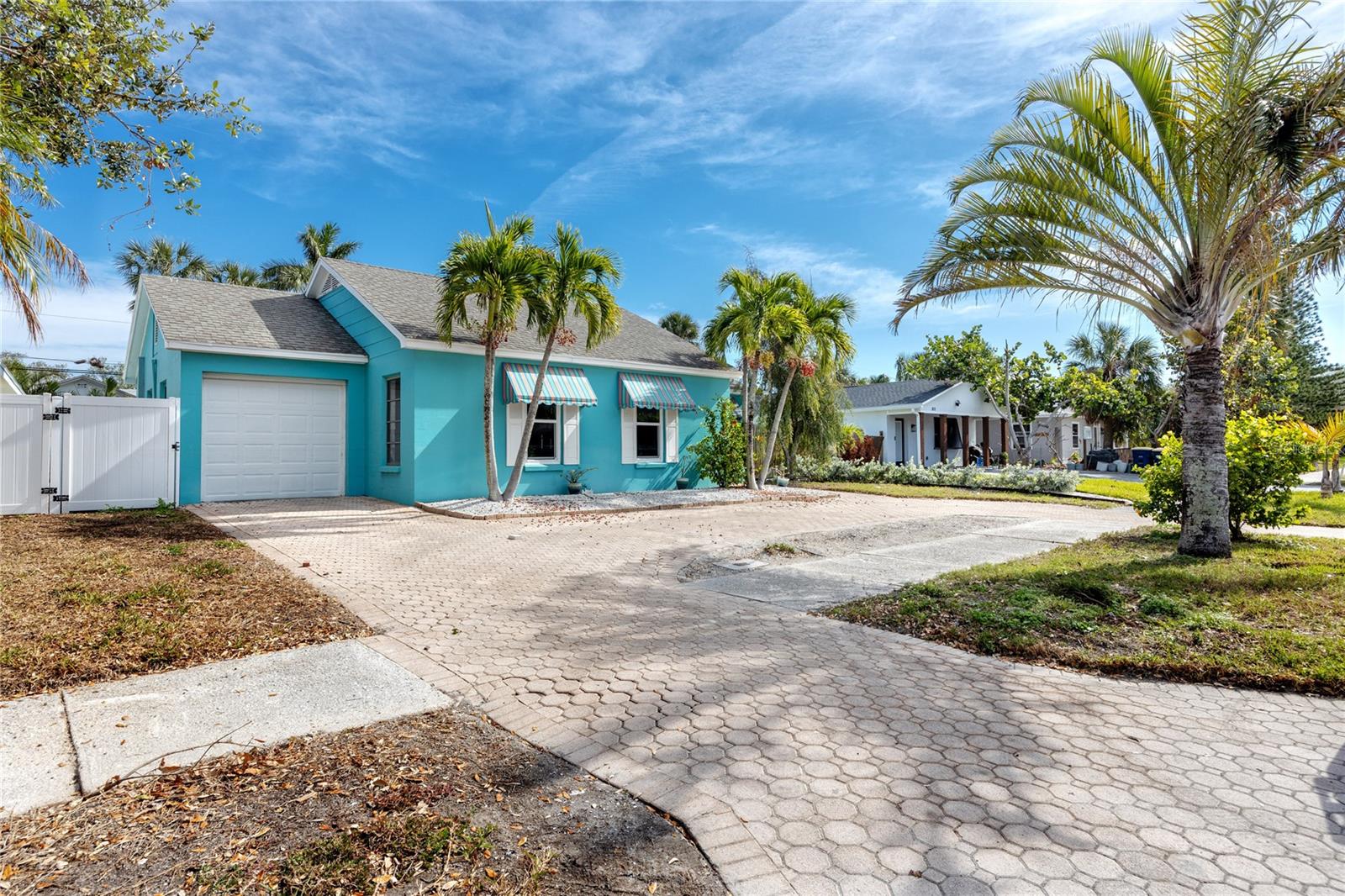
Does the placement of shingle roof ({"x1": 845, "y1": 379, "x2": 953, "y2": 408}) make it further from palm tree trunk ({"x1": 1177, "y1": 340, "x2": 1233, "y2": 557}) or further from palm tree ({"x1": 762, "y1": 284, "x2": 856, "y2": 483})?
palm tree trunk ({"x1": 1177, "y1": 340, "x2": 1233, "y2": 557})

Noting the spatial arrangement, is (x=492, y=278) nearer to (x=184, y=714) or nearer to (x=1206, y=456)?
(x=184, y=714)

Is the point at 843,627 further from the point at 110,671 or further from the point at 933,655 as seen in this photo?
the point at 110,671

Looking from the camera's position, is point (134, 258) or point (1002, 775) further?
point (134, 258)

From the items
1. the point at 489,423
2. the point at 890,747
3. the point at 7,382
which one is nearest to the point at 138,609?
the point at 890,747

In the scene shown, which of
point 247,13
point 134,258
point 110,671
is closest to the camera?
point 110,671

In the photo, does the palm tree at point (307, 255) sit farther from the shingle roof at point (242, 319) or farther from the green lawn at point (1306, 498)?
the green lawn at point (1306, 498)

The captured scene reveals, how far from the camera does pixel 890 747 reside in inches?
132

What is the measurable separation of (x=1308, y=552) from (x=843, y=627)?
6904 mm

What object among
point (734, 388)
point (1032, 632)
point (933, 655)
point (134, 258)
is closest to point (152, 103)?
point (933, 655)

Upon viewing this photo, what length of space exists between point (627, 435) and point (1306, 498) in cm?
1656

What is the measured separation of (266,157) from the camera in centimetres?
1291

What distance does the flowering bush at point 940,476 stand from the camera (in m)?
19.4

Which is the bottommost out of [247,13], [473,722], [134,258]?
[473,722]

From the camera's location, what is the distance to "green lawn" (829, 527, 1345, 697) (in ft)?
14.7
